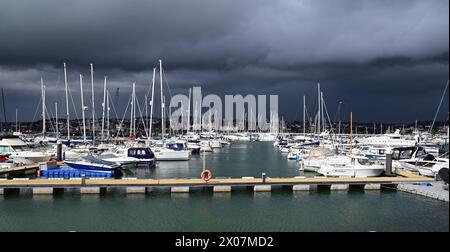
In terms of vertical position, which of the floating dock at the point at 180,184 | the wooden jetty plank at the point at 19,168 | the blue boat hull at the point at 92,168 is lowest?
the floating dock at the point at 180,184

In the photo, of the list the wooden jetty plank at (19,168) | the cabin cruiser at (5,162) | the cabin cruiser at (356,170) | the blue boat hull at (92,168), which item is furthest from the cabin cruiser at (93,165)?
the cabin cruiser at (356,170)

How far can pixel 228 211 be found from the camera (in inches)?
1092

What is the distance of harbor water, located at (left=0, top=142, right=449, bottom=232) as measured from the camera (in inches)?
947

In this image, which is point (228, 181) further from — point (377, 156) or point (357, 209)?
point (377, 156)

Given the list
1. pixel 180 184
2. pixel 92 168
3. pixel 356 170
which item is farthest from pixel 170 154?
pixel 356 170

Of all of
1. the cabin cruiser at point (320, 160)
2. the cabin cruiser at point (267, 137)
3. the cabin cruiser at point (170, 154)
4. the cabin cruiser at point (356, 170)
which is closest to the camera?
the cabin cruiser at point (356, 170)

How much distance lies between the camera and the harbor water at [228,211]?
24.0 m

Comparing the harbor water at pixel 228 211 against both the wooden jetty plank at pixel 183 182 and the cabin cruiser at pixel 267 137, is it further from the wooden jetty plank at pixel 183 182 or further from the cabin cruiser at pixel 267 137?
the cabin cruiser at pixel 267 137

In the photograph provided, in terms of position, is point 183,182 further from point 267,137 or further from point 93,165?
point 267,137

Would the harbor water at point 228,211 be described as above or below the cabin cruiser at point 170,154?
below

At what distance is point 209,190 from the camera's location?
3341cm

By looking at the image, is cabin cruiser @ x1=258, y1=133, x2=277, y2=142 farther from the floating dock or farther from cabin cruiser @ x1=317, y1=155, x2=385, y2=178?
the floating dock

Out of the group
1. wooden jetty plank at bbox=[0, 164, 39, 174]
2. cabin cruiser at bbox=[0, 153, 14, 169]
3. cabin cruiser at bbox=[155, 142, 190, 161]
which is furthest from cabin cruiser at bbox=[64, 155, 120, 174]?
cabin cruiser at bbox=[155, 142, 190, 161]
